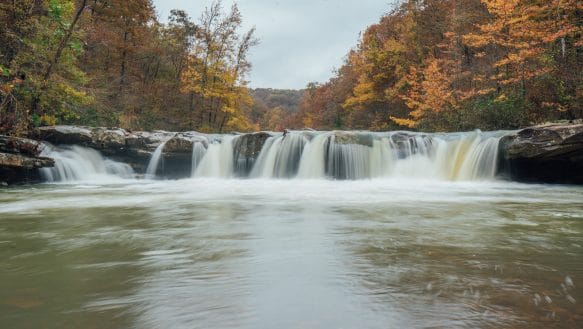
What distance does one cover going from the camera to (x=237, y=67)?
25.9 metres

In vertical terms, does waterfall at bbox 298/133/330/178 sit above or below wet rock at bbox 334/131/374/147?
below

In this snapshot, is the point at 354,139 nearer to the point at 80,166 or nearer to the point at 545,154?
the point at 545,154

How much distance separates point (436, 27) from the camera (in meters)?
23.3

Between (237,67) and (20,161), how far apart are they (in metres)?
16.1

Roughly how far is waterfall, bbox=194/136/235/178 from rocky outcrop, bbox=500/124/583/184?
32.5ft

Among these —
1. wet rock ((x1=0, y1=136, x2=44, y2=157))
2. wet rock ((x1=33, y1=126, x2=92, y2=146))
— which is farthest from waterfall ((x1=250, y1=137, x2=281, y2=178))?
wet rock ((x1=0, y1=136, x2=44, y2=157))

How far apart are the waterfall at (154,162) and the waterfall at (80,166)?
0.70 metres

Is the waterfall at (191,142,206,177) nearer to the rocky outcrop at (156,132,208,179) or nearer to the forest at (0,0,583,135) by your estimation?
the rocky outcrop at (156,132,208,179)

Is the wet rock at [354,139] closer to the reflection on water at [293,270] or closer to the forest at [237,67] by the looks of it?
the forest at [237,67]

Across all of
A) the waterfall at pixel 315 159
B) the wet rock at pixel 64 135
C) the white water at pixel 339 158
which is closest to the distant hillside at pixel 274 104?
the white water at pixel 339 158

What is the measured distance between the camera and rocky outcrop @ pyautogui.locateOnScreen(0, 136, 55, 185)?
11.6 meters

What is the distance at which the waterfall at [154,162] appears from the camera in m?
16.1

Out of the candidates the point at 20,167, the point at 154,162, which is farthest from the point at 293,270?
the point at 154,162

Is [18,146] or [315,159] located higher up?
[18,146]
